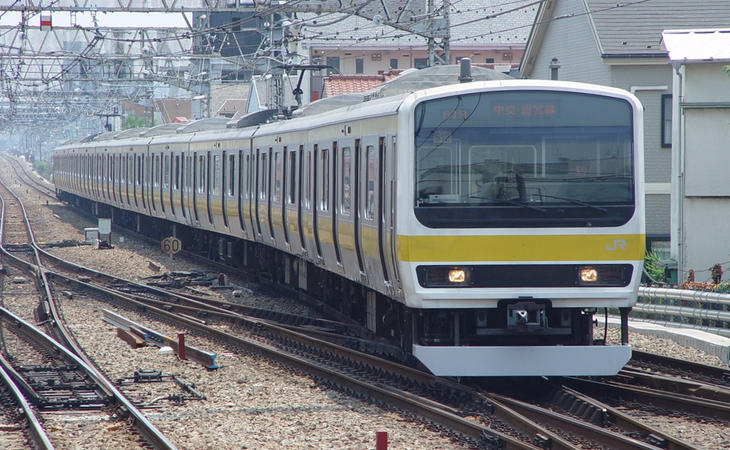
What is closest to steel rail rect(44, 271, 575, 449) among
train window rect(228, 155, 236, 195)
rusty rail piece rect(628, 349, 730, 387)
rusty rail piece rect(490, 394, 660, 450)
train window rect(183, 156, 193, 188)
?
rusty rail piece rect(490, 394, 660, 450)

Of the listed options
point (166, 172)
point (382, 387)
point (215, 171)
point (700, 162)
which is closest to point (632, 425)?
point (382, 387)

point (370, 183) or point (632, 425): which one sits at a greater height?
point (370, 183)

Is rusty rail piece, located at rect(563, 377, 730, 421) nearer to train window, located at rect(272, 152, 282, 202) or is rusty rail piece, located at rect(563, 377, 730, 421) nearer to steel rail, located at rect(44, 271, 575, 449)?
steel rail, located at rect(44, 271, 575, 449)

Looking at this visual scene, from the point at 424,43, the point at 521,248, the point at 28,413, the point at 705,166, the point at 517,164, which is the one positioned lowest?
the point at 28,413

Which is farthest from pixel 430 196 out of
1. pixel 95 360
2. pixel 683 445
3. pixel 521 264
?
pixel 95 360

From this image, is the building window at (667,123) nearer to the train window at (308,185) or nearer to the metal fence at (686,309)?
the metal fence at (686,309)

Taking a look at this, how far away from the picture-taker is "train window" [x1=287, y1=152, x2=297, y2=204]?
15.3 metres

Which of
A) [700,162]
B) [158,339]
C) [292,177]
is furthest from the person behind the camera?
Result: [700,162]

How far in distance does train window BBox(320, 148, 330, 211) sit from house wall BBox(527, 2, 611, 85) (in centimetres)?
1091

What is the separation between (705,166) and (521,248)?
9.97m

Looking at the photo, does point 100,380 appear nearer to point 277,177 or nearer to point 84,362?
point 84,362

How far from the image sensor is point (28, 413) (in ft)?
29.7

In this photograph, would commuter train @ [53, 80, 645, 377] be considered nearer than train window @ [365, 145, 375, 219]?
Yes

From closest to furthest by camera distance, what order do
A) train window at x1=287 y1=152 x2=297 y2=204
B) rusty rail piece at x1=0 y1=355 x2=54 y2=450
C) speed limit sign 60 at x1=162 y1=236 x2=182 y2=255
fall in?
rusty rail piece at x1=0 y1=355 x2=54 y2=450 < train window at x1=287 y1=152 x2=297 y2=204 < speed limit sign 60 at x1=162 y1=236 x2=182 y2=255
